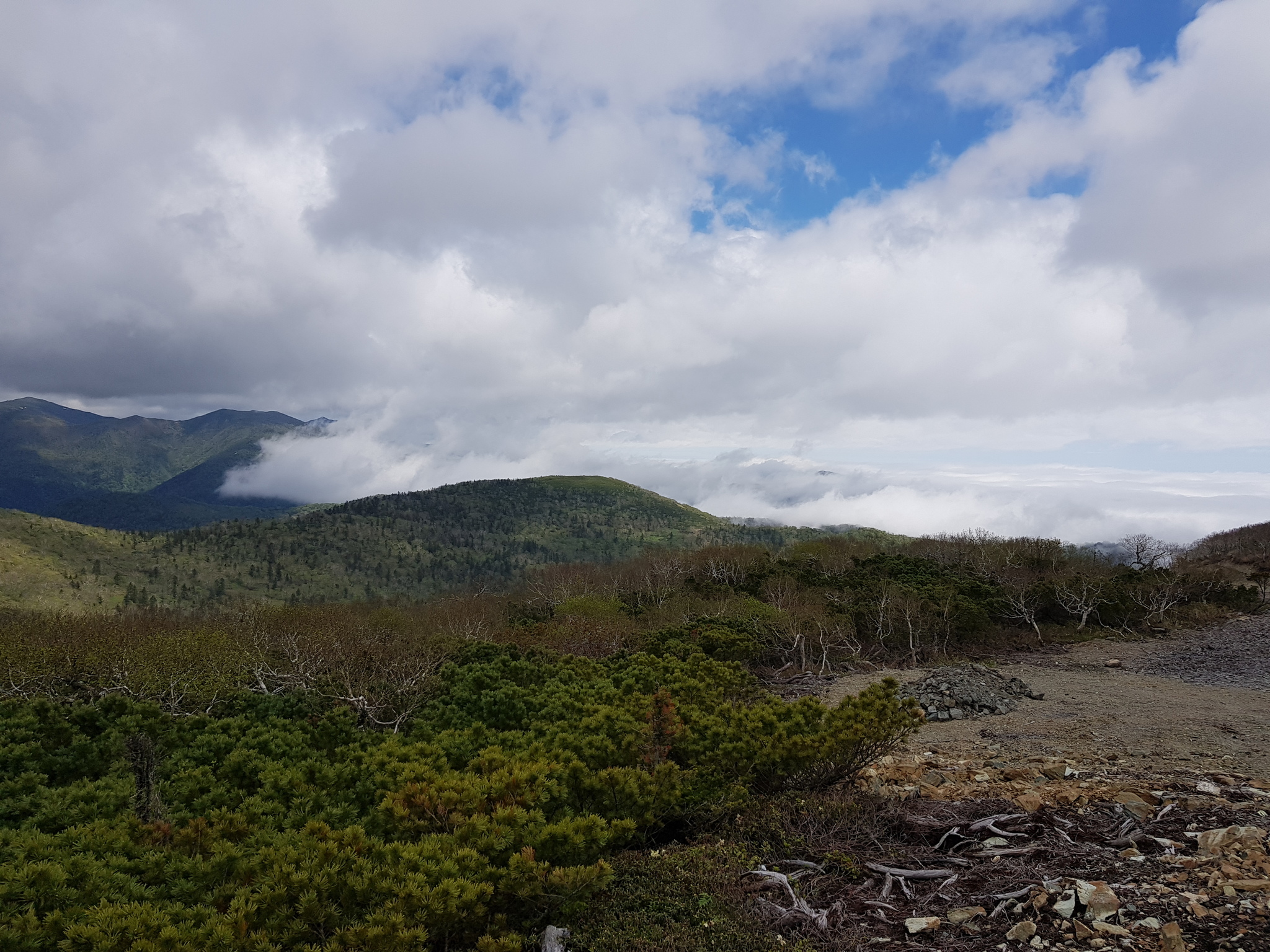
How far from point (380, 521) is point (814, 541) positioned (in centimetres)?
11688

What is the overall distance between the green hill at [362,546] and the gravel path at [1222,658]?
1931 inches

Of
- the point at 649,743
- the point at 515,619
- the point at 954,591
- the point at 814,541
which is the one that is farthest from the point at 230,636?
the point at 814,541

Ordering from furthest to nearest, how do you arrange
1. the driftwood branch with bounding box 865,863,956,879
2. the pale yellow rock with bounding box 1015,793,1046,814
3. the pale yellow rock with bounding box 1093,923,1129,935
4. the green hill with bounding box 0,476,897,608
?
the green hill with bounding box 0,476,897,608
the pale yellow rock with bounding box 1015,793,1046,814
the driftwood branch with bounding box 865,863,956,879
the pale yellow rock with bounding box 1093,923,1129,935

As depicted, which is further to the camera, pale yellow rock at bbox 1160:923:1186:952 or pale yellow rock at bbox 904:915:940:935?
pale yellow rock at bbox 904:915:940:935

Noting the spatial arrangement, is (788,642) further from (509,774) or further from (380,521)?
(380,521)

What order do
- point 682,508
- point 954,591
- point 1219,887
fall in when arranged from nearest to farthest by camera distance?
point 1219,887
point 954,591
point 682,508

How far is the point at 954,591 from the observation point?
2633 centimetres

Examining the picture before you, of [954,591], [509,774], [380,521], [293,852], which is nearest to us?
[293,852]

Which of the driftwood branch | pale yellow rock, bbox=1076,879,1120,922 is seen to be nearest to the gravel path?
the driftwood branch

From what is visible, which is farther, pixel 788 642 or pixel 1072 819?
pixel 788 642

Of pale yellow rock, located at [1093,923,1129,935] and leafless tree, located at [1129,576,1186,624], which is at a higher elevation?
leafless tree, located at [1129,576,1186,624]

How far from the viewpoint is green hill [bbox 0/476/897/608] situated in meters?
81.7

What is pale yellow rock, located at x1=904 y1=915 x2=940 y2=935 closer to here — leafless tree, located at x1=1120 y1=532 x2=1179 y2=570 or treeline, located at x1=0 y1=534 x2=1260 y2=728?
treeline, located at x1=0 y1=534 x2=1260 y2=728

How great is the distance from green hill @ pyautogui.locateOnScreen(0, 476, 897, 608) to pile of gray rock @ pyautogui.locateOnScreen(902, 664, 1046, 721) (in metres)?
44.4
